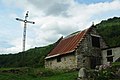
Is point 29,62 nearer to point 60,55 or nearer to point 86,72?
point 60,55

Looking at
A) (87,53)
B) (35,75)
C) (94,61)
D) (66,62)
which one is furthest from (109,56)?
(35,75)

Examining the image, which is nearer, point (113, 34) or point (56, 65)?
point (56, 65)

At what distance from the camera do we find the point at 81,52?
125 ft

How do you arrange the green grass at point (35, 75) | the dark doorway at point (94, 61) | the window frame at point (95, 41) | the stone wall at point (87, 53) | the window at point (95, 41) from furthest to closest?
1. the window at point (95, 41)
2. the window frame at point (95, 41)
3. the dark doorway at point (94, 61)
4. the stone wall at point (87, 53)
5. the green grass at point (35, 75)

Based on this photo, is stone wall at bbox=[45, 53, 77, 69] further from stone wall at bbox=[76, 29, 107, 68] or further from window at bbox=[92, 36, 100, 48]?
window at bbox=[92, 36, 100, 48]

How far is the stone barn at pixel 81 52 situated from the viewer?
37.7 meters

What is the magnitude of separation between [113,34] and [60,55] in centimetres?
4026

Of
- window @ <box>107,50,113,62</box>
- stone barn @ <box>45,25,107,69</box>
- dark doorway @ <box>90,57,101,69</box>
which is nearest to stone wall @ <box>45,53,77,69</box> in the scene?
stone barn @ <box>45,25,107,69</box>

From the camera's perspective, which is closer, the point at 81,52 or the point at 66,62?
the point at 81,52

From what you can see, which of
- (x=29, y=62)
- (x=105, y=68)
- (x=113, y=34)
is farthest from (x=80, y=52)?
(x=113, y=34)

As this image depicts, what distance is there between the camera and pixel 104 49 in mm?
40344

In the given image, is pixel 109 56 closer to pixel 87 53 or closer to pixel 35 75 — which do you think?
pixel 87 53

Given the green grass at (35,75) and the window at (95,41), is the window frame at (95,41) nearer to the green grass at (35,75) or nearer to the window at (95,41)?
the window at (95,41)

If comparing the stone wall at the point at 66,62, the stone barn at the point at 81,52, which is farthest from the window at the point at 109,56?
the stone wall at the point at 66,62
